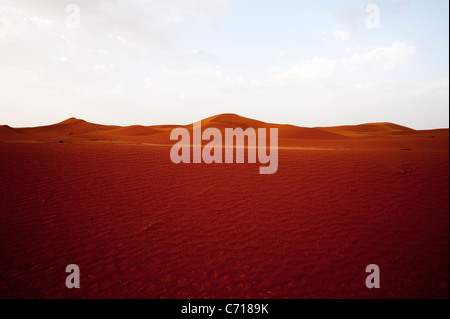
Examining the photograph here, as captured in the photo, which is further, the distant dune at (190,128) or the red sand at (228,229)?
the distant dune at (190,128)

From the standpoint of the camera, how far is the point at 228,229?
20.3 ft

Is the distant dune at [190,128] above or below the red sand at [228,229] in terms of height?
above

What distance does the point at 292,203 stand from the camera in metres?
7.39

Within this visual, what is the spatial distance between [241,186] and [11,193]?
859 centimetres

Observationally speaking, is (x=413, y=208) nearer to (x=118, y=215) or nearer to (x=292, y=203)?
(x=292, y=203)

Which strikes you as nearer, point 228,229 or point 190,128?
point 228,229

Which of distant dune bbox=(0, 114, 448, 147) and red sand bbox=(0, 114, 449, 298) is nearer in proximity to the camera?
red sand bbox=(0, 114, 449, 298)

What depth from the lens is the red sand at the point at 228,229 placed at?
14.4 feet

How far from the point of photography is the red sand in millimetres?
4379

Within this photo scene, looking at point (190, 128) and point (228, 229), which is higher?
point (190, 128)

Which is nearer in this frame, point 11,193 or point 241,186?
point 11,193

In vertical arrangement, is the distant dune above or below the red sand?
above
